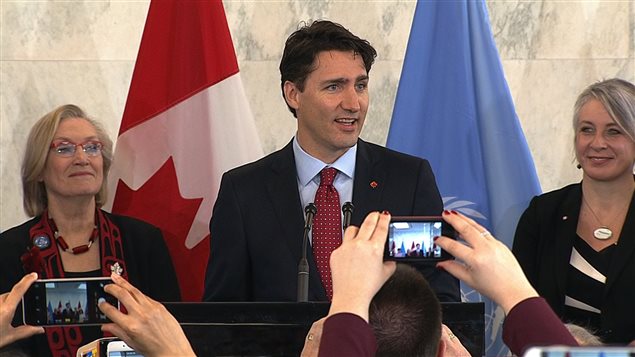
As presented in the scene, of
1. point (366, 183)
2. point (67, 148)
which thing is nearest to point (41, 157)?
point (67, 148)

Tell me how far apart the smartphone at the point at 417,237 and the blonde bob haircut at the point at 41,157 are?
2640 mm

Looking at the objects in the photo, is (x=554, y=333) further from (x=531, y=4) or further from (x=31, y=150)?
(x=531, y=4)

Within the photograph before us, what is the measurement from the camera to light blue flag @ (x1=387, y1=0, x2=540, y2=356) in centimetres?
482

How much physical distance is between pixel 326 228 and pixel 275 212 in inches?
7.8

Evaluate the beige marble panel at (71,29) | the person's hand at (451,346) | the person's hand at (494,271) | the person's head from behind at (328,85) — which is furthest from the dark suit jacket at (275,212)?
the person's hand at (494,271)

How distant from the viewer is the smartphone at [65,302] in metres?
2.47

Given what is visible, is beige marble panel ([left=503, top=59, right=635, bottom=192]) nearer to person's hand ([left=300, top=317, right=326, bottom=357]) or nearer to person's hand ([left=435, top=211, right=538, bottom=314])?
person's hand ([left=300, top=317, right=326, bottom=357])

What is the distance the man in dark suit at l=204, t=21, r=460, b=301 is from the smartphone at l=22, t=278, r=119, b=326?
1.29 metres

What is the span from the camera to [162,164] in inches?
193

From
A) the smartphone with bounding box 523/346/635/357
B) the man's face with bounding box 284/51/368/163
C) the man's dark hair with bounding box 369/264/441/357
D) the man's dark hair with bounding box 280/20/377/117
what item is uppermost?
the man's dark hair with bounding box 280/20/377/117

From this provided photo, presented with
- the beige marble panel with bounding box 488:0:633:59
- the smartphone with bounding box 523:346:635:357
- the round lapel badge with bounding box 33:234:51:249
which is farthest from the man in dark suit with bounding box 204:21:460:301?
the smartphone with bounding box 523:346:635:357

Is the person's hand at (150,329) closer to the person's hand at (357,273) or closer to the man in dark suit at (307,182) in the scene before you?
the person's hand at (357,273)

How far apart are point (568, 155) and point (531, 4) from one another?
2.47 feet

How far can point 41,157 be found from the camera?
455cm
